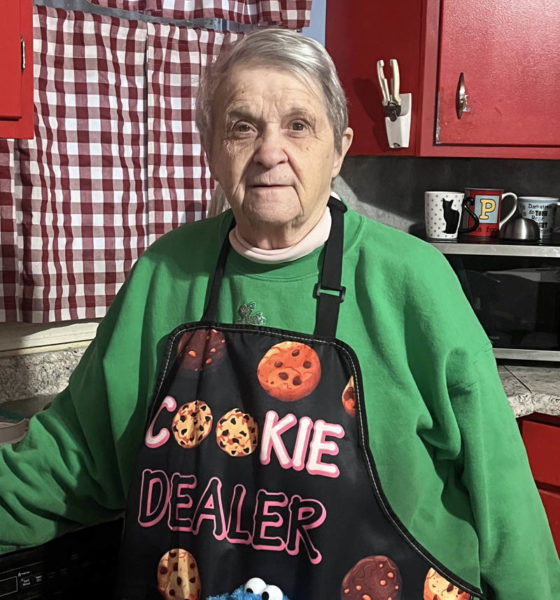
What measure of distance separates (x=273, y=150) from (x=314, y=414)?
1.18 feet

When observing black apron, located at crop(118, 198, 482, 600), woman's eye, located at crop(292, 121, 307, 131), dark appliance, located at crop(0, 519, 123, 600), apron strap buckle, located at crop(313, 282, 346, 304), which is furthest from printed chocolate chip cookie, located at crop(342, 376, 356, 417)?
dark appliance, located at crop(0, 519, 123, 600)

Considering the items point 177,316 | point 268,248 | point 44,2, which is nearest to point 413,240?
point 268,248

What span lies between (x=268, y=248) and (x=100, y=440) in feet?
1.31

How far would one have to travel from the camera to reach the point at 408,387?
1.13m

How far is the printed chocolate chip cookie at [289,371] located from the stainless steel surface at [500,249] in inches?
42.0

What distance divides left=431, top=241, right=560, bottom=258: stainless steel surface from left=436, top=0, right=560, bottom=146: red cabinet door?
255 mm

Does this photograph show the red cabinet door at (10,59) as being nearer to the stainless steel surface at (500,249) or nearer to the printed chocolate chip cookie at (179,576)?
the printed chocolate chip cookie at (179,576)

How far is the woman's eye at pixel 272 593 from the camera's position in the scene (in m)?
1.10

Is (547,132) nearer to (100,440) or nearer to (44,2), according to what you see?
(44,2)

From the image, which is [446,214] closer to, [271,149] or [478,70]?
[478,70]

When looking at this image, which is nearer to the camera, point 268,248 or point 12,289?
point 268,248

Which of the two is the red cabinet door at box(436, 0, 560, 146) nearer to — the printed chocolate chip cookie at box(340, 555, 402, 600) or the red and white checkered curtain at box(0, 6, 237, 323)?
the red and white checkered curtain at box(0, 6, 237, 323)

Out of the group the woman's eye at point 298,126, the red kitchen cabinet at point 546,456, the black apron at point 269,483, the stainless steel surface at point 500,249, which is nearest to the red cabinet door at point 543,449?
the red kitchen cabinet at point 546,456

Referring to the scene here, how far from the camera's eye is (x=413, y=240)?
1189 mm
